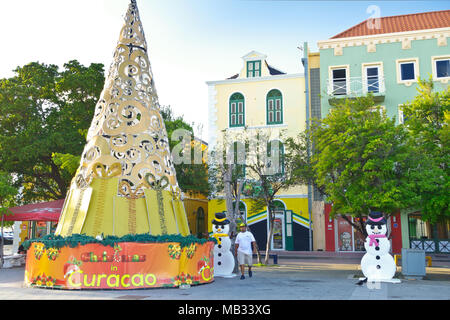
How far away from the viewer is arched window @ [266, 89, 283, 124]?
2889 cm

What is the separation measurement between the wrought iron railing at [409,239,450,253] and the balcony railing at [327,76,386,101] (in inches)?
340

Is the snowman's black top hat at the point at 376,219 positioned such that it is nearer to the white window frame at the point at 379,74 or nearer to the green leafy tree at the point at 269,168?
the green leafy tree at the point at 269,168

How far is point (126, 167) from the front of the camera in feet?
39.4

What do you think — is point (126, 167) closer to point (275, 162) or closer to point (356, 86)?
point (275, 162)

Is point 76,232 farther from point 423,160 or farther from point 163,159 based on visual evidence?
point 423,160

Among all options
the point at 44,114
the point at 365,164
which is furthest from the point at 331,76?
the point at 44,114

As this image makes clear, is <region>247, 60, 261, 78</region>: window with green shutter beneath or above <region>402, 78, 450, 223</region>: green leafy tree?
above

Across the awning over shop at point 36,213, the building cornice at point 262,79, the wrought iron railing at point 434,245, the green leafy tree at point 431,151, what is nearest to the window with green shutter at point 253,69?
the building cornice at point 262,79

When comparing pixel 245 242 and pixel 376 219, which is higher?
pixel 376 219

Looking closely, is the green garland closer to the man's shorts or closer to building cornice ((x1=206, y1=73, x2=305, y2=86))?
the man's shorts

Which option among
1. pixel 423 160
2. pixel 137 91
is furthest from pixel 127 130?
pixel 423 160

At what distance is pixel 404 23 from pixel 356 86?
5926 mm

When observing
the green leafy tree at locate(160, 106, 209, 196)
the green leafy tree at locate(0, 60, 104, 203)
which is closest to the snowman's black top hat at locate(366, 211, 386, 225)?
the green leafy tree at locate(160, 106, 209, 196)

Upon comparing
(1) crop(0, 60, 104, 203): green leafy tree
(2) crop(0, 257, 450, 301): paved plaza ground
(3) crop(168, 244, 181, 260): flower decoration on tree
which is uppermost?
(1) crop(0, 60, 104, 203): green leafy tree
